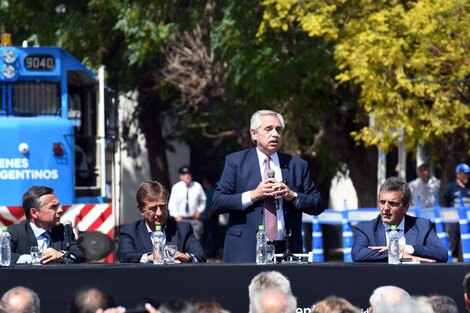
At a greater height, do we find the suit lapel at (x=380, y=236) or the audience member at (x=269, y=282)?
the suit lapel at (x=380, y=236)

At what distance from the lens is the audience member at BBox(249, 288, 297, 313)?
7.11 m

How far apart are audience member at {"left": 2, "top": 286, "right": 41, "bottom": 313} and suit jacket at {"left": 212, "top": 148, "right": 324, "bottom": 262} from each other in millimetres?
2859

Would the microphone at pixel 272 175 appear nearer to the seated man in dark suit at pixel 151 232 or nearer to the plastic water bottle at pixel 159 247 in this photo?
the seated man in dark suit at pixel 151 232

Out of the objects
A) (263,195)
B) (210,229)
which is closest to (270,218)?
(263,195)

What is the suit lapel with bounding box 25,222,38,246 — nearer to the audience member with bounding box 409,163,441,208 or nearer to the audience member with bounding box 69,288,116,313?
the audience member with bounding box 69,288,116,313

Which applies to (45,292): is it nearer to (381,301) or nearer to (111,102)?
(381,301)

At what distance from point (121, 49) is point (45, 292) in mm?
19832

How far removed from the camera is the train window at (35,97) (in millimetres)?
17172

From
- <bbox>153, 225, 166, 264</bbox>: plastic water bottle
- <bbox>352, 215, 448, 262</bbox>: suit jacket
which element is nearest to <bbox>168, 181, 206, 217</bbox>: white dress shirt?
<bbox>352, 215, 448, 262</bbox>: suit jacket

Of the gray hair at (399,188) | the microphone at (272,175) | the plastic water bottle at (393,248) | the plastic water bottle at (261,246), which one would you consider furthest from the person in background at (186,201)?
the plastic water bottle at (393,248)

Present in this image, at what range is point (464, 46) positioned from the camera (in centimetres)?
1972

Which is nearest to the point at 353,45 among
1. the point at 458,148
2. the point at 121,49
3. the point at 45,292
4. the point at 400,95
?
the point at 400,95

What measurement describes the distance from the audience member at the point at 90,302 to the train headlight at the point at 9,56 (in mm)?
10095

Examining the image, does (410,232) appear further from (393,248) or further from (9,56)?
(9,56)
